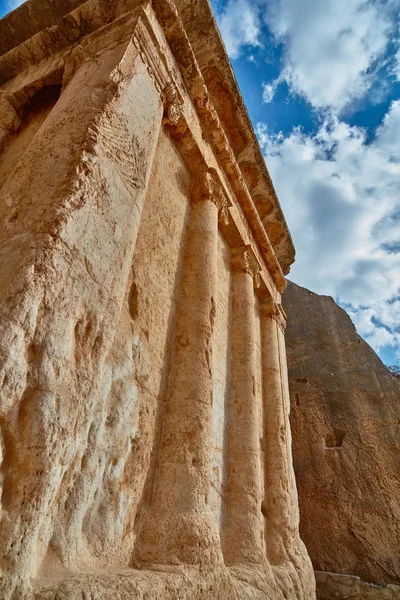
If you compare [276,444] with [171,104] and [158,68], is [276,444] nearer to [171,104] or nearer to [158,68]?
[171,104]

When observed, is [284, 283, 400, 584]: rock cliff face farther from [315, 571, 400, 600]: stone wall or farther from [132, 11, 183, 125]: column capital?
[132, 11, 183, 125]: column capital

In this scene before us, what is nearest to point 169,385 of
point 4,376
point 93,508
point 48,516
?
point 93,508

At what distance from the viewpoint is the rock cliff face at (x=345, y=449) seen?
→ 7.88 m

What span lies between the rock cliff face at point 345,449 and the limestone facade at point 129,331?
18.6 feet

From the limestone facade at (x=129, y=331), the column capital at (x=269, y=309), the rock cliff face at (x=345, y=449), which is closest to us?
the limestone facade at (x=129, y=331)

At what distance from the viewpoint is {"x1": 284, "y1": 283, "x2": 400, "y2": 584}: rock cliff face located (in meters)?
7.88

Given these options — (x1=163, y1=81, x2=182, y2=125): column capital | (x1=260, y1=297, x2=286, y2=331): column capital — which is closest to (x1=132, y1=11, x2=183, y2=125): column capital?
(x1=163, y1=81, x2=182, y2=125): column capital

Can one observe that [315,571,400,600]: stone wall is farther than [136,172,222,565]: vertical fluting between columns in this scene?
Yes

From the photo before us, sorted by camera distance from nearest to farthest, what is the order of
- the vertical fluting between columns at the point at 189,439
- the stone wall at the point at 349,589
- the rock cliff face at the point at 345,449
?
the vertical fluting between columns at the point at 189,439 → the stone wall at the point at 349,589 → the rock cliff face at the point at 345,449

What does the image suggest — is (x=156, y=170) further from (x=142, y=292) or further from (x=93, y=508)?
(x=93, y=508)

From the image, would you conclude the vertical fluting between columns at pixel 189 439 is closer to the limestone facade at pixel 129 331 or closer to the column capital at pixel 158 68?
the limestone facade at pixel 129 331

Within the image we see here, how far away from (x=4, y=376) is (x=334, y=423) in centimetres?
1052

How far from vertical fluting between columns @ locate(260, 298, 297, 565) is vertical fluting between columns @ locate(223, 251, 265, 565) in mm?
394

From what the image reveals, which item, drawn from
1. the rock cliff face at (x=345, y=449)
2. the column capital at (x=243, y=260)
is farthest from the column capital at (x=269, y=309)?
the rock cliff face at (x=345, y=449)
